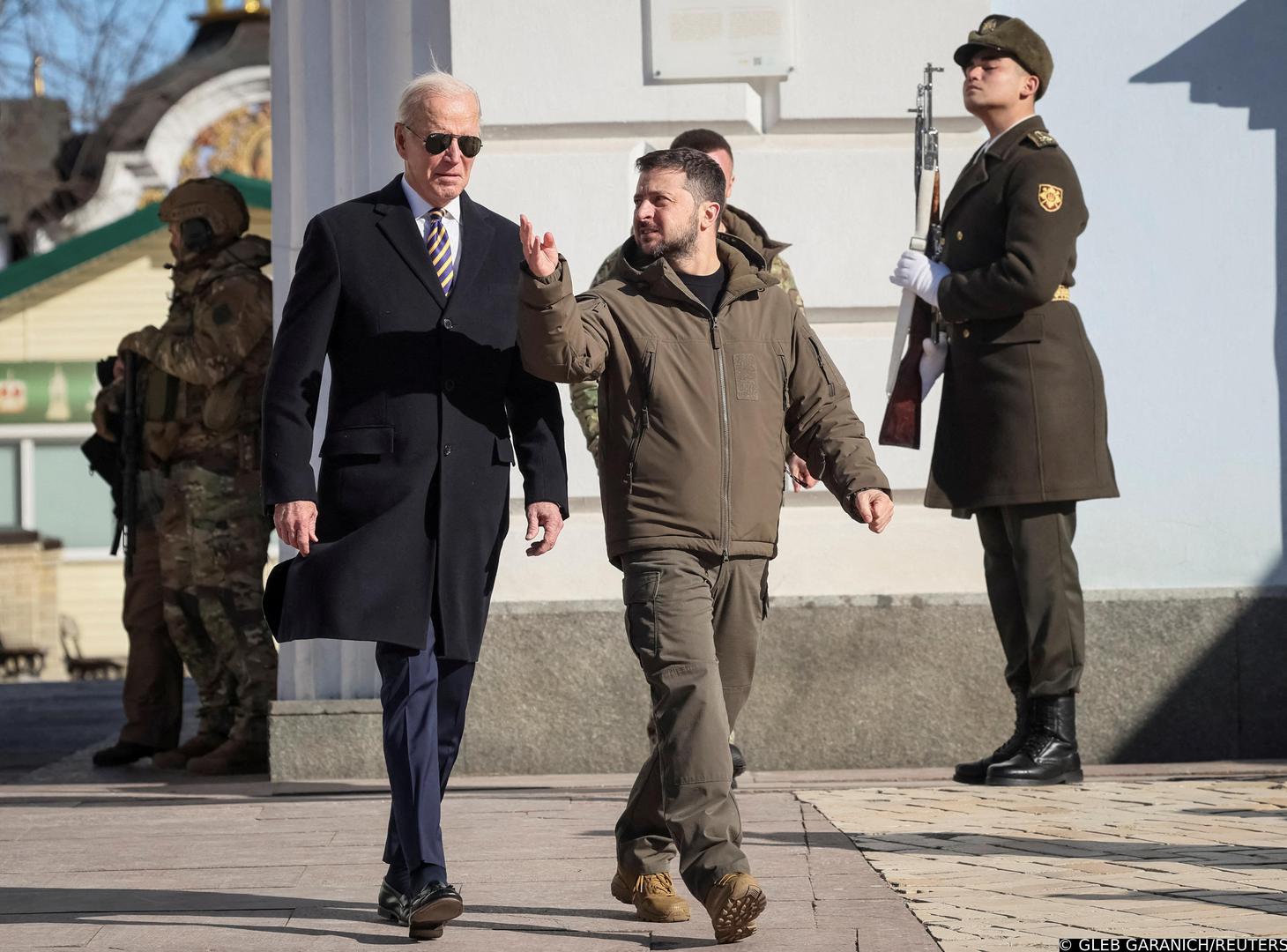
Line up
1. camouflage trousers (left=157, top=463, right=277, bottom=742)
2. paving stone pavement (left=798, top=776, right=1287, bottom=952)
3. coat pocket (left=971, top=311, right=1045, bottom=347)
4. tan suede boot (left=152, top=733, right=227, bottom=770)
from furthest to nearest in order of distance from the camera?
tan suede boot (left=152, top=733, right=227, bottom=770)
camouflage trousers (left=157, top=463, right=277, bottom=742)
coat pocket (left=971, top=311, right=1045, bottom=347)
paving stone pavement (left=798, top=776, right=1287, bottom=952)

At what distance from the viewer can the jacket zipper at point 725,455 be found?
4883mm

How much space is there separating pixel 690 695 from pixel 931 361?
262cm

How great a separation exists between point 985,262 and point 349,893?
9.74ft

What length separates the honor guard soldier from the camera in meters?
6.82

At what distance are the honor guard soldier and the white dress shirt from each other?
218cm

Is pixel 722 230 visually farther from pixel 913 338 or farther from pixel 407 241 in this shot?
pixel 407 241

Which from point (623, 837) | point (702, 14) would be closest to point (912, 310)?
point (702, 14)

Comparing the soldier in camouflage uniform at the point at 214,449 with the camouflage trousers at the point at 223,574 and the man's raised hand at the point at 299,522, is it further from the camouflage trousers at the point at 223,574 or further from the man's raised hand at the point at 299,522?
the man's raised hand at the point at 299,522

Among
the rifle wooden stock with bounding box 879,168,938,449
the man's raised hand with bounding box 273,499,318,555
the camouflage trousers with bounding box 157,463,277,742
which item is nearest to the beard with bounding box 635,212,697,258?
the man's raised hand with bounding box 273,499,318,555

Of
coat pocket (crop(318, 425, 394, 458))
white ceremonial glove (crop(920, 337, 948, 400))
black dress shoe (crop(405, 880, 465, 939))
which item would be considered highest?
white ceremonial glove (crop(920, 337, 948, 400))

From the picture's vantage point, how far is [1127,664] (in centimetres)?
755

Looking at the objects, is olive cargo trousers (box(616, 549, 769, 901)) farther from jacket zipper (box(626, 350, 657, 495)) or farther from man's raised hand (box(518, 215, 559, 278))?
man's raised hand (box(518, 215, 559, 278))

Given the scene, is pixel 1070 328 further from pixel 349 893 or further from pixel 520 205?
pixel 349 893

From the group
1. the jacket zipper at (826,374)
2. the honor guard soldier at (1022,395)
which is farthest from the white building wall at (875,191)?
the jacket zipper at (826,374)
